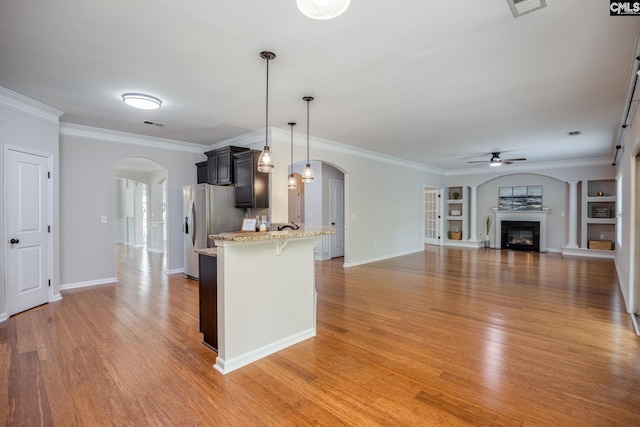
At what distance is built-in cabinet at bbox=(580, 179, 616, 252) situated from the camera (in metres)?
8.51

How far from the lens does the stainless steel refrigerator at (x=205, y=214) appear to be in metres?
5.38

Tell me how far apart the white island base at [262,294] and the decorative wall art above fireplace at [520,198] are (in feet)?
30.3

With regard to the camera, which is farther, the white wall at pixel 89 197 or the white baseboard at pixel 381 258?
the white baseboard at pixel 381 258

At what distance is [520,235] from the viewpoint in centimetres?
988

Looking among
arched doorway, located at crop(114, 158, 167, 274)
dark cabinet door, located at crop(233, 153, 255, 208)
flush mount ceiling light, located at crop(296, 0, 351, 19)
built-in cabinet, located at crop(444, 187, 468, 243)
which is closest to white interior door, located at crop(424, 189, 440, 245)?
built-in cabinet, located at crop(444, 187, 468, 243)

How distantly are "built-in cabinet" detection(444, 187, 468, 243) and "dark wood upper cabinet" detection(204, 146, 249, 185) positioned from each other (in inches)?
326

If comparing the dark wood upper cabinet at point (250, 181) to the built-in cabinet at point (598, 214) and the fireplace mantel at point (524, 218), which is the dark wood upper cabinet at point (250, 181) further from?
the built-in cabinet at point (598, 214)

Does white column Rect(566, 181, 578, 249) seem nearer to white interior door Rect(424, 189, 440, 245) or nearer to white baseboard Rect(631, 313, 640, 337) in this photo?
white interior door Rect(424, 189, 440, 245)

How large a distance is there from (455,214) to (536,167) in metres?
2.82

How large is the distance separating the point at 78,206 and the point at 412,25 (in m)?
5.71

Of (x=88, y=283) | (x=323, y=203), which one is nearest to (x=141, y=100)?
(x=88, y=283)

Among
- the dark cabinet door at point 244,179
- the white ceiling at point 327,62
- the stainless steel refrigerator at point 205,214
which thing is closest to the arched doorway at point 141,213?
the stainless steel refrigerator at point 205,214

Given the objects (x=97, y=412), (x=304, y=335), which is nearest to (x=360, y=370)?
(x=304, y=335)

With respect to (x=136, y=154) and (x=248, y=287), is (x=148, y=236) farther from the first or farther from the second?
(x=248, y=287)
